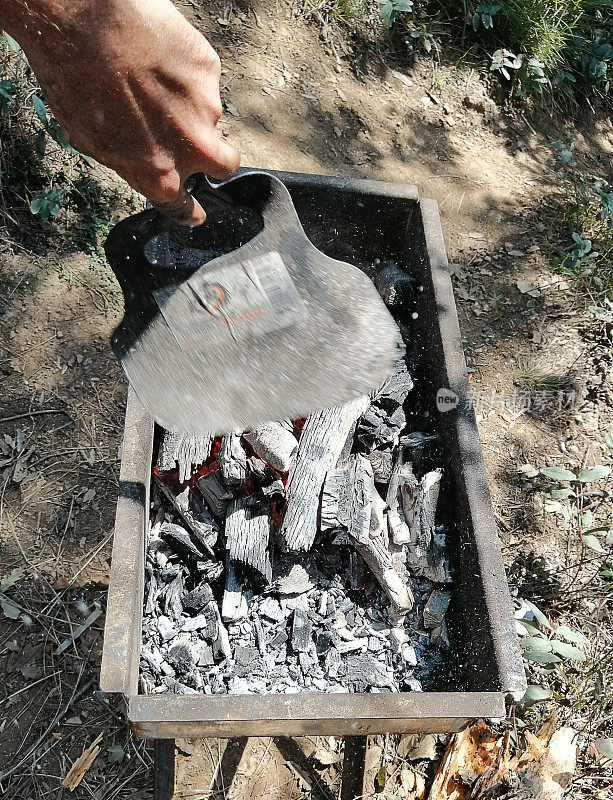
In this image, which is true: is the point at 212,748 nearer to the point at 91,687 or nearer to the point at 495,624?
the point at 91,687

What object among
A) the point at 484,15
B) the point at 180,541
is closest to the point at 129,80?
the point at 180,541

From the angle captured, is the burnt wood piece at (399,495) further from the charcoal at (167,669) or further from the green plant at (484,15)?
the green plant at (484,15)

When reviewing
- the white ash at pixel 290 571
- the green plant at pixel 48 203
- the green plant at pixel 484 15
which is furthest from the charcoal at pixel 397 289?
the green plant at pixel 484 15

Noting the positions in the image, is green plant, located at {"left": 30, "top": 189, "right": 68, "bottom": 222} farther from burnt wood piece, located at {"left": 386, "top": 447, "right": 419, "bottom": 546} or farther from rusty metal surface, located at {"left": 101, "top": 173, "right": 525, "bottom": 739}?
burnt wood piece, located at {"left": 386, "top": 447, "right": 419, "bottom": 546}

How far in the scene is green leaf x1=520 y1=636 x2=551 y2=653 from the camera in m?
2.15

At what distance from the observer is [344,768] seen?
1.93 metres

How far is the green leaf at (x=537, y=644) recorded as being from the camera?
2.15m

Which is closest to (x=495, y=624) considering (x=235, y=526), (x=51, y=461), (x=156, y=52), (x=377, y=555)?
(x=377, y=555)

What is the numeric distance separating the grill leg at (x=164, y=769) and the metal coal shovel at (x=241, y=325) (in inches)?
35.0

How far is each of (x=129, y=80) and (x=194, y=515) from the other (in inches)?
48.1

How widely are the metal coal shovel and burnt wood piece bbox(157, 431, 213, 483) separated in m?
0.44

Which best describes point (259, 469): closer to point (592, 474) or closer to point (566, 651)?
point (566, 651)

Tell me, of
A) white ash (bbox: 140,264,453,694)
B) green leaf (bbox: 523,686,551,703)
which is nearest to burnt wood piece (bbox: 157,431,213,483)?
white ash (bbox: 140,264,453,694)

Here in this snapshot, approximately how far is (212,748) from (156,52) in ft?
6.84
